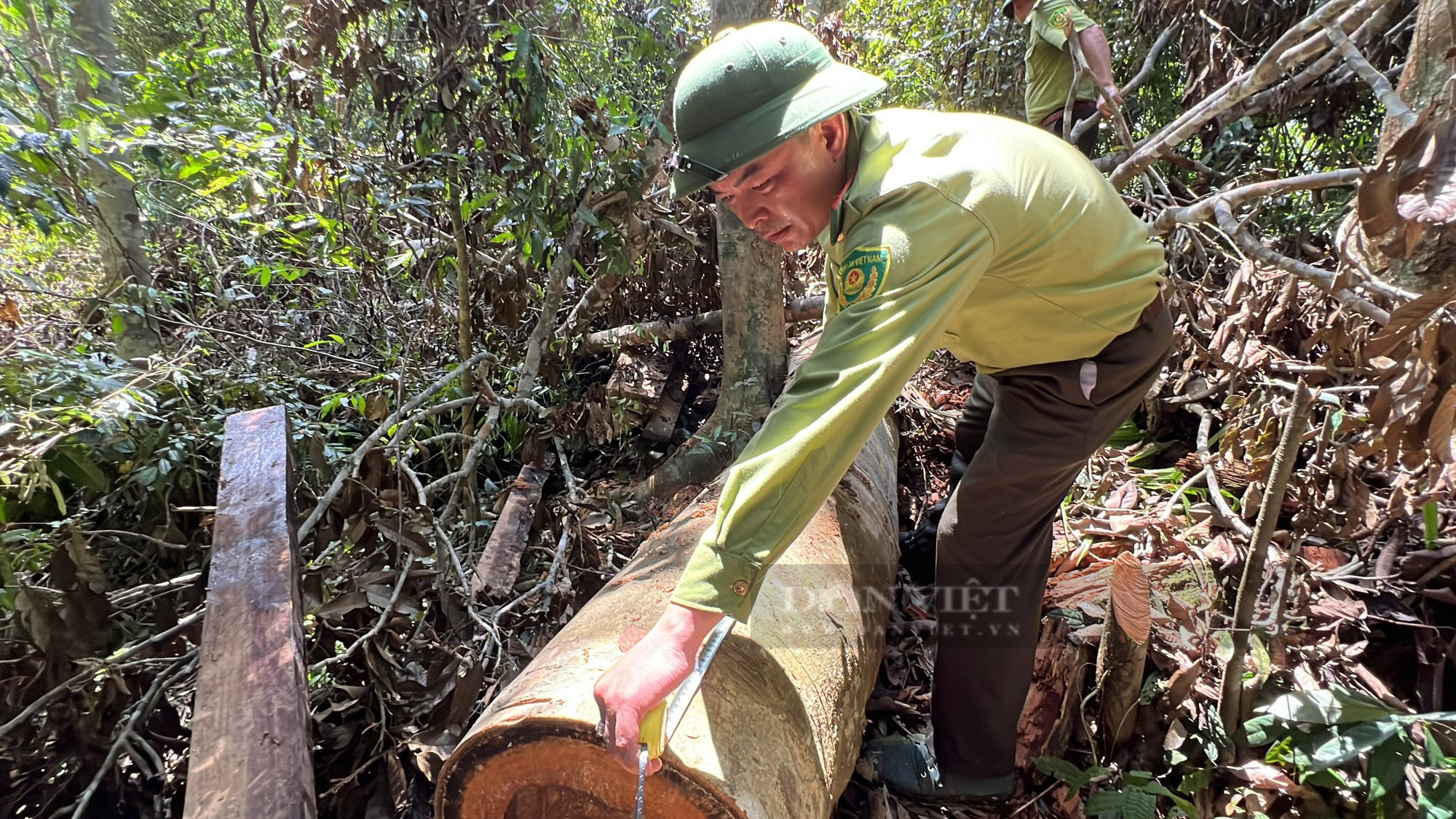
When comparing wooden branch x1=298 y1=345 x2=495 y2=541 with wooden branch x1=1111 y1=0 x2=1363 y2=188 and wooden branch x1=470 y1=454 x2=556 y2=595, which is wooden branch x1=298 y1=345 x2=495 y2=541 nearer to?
wooden branch x1=470 y1=454 x2=556 y2=595

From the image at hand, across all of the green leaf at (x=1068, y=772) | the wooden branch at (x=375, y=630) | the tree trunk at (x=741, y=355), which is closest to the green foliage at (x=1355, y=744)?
the green leaf at (x=1068, y=772)

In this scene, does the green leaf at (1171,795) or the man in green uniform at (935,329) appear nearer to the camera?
the man in green uniform at (935,329)

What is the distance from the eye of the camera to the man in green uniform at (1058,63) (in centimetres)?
Result: 363

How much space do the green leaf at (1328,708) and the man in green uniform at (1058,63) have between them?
8.89 ft

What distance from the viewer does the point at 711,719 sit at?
1.31 metres

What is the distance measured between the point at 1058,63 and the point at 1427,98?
7.74 feet

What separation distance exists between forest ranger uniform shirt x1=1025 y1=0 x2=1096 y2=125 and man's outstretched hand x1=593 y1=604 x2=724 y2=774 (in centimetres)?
382

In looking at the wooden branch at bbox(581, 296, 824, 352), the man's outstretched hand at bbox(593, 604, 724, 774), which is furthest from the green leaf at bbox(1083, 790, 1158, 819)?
the wooden branch at bbox(581, 296, 824, 352)

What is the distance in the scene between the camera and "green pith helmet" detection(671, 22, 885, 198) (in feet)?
4.56

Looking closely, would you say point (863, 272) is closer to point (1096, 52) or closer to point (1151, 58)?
point (1096, 52)

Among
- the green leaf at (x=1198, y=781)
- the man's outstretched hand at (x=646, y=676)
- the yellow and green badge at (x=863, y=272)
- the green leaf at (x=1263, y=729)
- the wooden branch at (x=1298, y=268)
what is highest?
the yellow and green badge at (x=863, y=272)

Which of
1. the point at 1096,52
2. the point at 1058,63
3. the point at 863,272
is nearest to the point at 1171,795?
the point at 863,272

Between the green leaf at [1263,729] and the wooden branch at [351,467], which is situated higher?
the wooden branch at [351,467]

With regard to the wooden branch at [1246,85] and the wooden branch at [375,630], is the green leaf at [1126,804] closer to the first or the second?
the wooden branch at [375,630]
